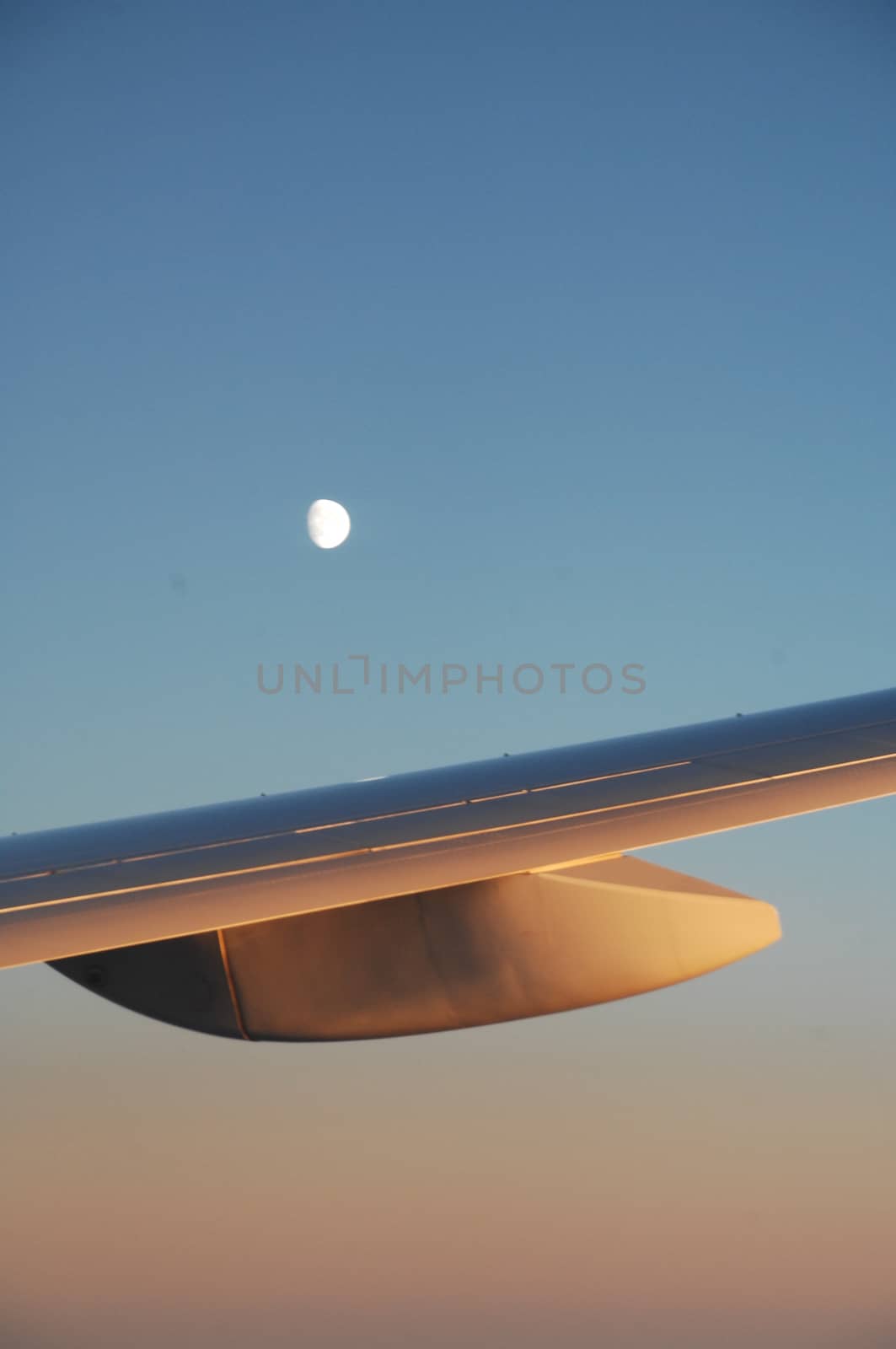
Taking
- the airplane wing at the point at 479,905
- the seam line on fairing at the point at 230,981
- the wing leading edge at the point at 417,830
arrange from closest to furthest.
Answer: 1. the wing leading edge at the point at 417,830
2. the airplane wing at the point at 479,905
3. the seam line on fairing at the point at 230,981

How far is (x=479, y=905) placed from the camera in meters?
3.64

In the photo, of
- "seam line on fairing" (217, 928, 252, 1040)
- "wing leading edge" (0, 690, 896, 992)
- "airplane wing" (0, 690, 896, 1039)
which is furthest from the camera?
"seam line on fairing" (217, 928, 252, 1040)

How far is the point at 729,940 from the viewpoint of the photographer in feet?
12.1

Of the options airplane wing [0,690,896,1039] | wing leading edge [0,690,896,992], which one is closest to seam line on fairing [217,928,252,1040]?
airplane wing [0,690,896,1039]

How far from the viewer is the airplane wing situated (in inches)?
128

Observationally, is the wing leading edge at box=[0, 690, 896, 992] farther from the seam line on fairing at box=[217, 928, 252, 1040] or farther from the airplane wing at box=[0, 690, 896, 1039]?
the seam line on fairing at box=[217, 928, 252, 1040]

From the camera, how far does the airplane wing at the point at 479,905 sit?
324 centimetres

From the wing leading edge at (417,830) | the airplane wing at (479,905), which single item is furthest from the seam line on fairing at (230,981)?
the wing leading edge at (417,830)

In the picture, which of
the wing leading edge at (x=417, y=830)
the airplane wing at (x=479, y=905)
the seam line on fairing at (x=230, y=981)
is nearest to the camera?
the wing leading edge at (x=417, y=830)

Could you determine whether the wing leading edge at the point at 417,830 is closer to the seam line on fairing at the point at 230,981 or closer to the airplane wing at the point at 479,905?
the airplane wing at the point at 479,905

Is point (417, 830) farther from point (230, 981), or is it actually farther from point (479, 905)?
point (230, 981)

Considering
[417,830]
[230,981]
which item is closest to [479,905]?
[417,830]

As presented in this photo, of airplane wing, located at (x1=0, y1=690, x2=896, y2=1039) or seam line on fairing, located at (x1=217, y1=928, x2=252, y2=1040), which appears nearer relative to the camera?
airplane wing, located at (x1=0, y1=690, x2=896, y2=1039)

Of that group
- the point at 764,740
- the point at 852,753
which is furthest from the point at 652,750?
the point at 852,753
